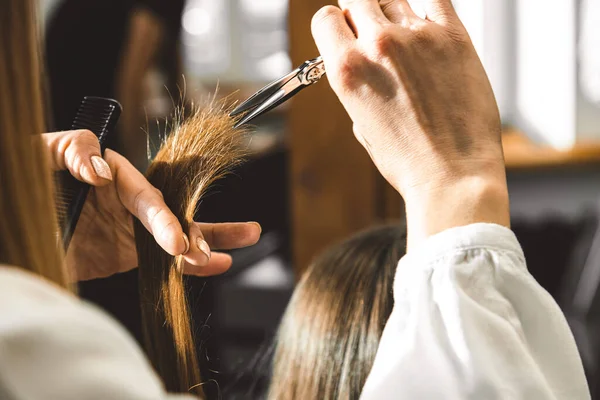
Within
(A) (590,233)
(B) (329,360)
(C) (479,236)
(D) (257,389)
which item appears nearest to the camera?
(C) (479,236)

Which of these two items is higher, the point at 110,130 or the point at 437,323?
the point at 110,130

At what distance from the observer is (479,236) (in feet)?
1.85

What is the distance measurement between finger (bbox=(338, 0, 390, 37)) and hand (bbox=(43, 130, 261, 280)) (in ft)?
0.83

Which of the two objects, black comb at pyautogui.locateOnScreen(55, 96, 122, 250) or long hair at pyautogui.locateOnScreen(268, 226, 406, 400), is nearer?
black comb at pyautogui.locateOnScreen(55, 96, 122, 250)

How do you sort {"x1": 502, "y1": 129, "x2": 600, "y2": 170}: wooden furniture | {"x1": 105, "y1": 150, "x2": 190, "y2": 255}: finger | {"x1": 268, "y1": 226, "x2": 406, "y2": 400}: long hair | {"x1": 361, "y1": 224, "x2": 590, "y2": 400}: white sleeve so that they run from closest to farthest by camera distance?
{"x1": 361, "y1": 224, "x2": 590, "y2": 400}: white sleeve
{"x1": 105, "y1": 150, "x2": 190, "y2": 255}: finger
{"x1": 268, "y1": 226, "x2": 406, "y2": 400}: long hair
{"x1": 502, "y1": 129, "x2": 600, "y2": 170}: wooden furniture

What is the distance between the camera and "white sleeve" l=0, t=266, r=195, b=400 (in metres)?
0.33

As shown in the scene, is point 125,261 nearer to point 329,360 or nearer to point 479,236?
point 329,360

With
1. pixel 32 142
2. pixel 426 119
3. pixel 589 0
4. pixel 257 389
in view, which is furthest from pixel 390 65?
pixel 589 0

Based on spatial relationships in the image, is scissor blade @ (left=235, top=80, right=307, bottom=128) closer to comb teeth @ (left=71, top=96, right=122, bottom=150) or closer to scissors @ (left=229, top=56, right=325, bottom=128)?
scissors @ (left=229, top=56, right=325, bottom=128)

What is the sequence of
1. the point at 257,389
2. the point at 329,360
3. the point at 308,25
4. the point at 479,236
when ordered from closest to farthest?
the point at 479,236 → the point at 329,360 → the point at 257,389 → the point at 308,25

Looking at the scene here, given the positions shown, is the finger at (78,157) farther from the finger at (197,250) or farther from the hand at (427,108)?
the hand at (427,108)

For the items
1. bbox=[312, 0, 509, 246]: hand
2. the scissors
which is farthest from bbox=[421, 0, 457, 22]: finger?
the scissors

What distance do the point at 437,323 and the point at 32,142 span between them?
0.33 m

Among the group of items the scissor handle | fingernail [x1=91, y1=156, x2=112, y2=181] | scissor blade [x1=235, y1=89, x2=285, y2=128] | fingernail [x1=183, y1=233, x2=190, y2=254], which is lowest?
fingernail [x1=183, y1=233, x2=190, y2=254]
